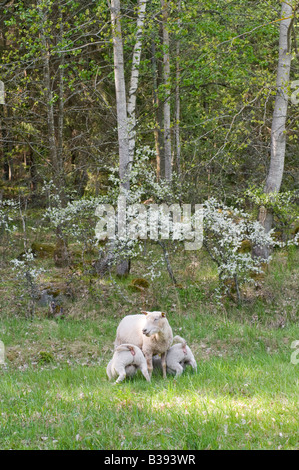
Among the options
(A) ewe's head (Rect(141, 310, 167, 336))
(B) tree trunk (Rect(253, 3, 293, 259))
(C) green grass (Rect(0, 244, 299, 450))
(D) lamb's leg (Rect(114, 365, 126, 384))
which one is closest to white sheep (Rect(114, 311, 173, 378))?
(A) ewe's head (Rect(141, 310, 167, 336))

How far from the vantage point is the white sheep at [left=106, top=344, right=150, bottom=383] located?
704 cm

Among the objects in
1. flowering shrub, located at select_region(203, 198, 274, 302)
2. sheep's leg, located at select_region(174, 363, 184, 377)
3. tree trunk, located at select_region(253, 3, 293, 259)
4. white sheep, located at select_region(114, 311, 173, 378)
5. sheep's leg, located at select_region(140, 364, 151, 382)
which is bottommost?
sheep's leg, located at select_region(174, 363, 184, 377)

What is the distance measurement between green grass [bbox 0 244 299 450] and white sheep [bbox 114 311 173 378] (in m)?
0.39

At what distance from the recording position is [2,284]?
13.1 metres

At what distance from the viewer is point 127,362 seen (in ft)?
23.1

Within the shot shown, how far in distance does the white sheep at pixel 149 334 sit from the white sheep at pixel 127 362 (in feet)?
0.81

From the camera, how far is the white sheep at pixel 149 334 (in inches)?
283

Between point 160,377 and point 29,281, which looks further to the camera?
point 29,281

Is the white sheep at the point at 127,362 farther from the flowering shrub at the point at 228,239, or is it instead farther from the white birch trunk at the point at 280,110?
the white birch trunk at the point at 280,110

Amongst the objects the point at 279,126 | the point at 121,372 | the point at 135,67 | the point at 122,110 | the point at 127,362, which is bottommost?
the point at 121,372

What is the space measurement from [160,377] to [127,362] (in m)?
0.70

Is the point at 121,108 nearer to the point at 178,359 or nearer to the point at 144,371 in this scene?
the point at 178,359

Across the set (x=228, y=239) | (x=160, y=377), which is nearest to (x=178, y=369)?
(x=160, y=377)

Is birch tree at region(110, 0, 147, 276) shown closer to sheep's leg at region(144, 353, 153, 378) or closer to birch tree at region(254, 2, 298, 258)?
birch tree at region(254, 2, 298, 258)
